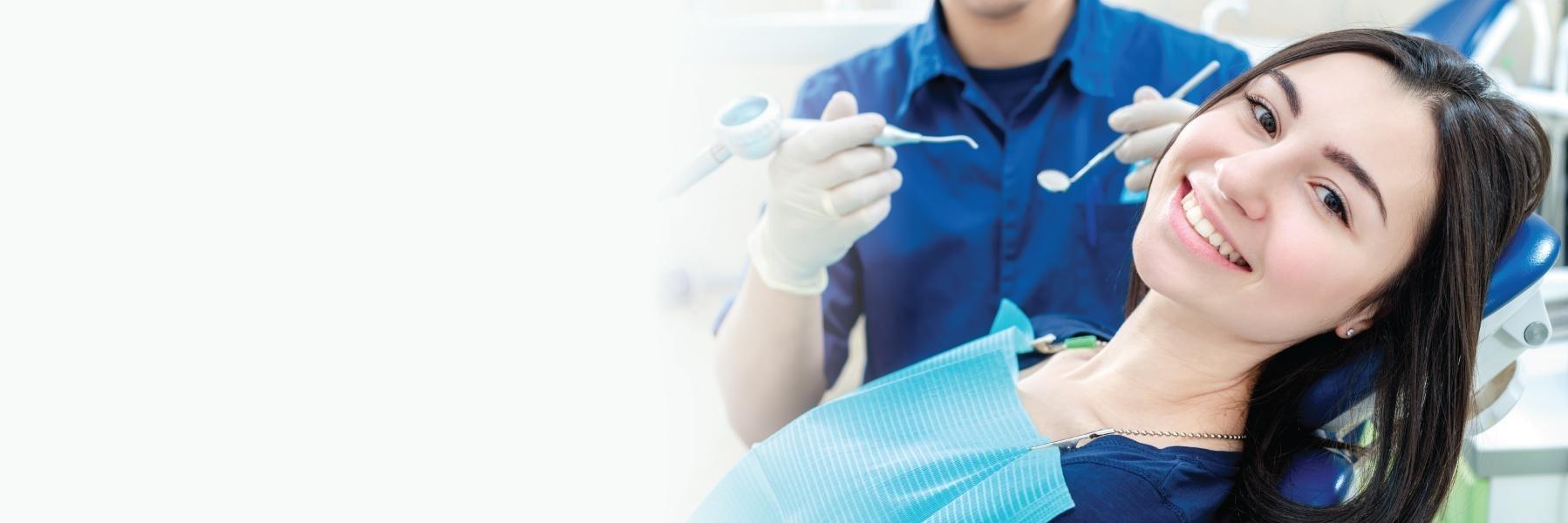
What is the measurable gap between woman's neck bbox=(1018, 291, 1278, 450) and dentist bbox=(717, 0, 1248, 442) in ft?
0.72

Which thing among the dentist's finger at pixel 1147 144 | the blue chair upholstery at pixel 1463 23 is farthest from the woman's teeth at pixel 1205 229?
the blue chair upholstery at pixel 1463 23

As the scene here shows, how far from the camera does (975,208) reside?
4.74 feet

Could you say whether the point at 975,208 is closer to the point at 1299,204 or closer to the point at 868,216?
the point at 868,216

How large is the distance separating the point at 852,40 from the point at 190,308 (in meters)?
1.58

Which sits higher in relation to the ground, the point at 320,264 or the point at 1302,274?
the point at 320,264

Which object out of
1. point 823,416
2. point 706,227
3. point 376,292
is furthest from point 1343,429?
point 706,227

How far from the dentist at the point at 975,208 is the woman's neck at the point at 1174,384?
220 millimetres

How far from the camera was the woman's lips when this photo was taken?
0.97 metres

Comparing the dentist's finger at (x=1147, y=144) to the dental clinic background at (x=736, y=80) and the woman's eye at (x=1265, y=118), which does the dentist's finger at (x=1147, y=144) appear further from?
the dental clinic background at (x=736, y=80)

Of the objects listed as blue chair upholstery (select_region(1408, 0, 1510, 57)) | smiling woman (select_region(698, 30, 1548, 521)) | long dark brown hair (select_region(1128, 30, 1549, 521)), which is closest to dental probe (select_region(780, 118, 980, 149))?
smiling woman (select_region(698, 30, 1548, 521))

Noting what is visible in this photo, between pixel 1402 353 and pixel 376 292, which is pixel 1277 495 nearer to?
pixel 1402 353

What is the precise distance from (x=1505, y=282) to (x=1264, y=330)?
22 centimetres

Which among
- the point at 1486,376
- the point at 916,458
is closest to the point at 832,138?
the point at 916,458

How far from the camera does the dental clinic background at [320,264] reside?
1.90ft
